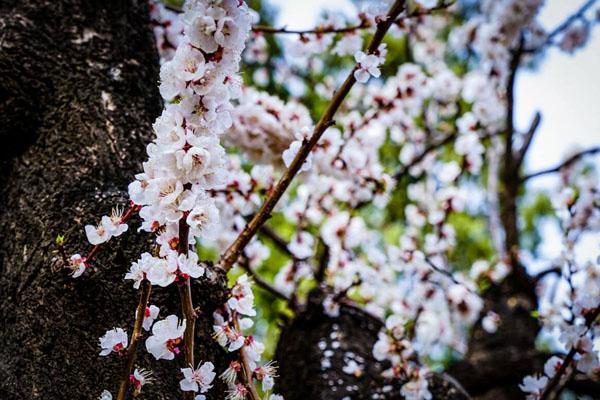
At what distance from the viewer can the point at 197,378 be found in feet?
3.21

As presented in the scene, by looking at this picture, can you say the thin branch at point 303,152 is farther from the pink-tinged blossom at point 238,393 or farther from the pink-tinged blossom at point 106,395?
the pink-tinged blossom at point 106,395

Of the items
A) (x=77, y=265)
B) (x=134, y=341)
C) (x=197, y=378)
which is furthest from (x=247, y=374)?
(x=77, y=265)

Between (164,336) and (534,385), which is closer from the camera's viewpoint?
(164,336)

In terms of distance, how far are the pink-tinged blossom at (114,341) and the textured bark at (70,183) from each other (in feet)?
0.22

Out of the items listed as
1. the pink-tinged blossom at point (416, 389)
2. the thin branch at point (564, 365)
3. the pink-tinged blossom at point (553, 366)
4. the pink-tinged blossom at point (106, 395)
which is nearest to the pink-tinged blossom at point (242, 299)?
the pink-tinged blossom at point (106, 395)

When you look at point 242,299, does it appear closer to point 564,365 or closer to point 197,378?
point 197,378

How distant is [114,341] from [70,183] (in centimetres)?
45

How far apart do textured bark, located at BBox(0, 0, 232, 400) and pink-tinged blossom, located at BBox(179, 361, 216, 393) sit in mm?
117

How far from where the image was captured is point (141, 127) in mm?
1424

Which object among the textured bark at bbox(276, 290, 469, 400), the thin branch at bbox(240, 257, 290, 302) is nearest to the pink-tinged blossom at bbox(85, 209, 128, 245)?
the textured bark at bbox(276, 290, 469, 400)

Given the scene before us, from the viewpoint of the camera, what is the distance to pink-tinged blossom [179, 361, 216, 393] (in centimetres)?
96

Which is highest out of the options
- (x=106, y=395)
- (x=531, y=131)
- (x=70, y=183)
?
(x=531, y=131)

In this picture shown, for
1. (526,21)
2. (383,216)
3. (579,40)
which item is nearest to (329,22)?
(526,21)

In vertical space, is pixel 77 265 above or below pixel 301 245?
below
